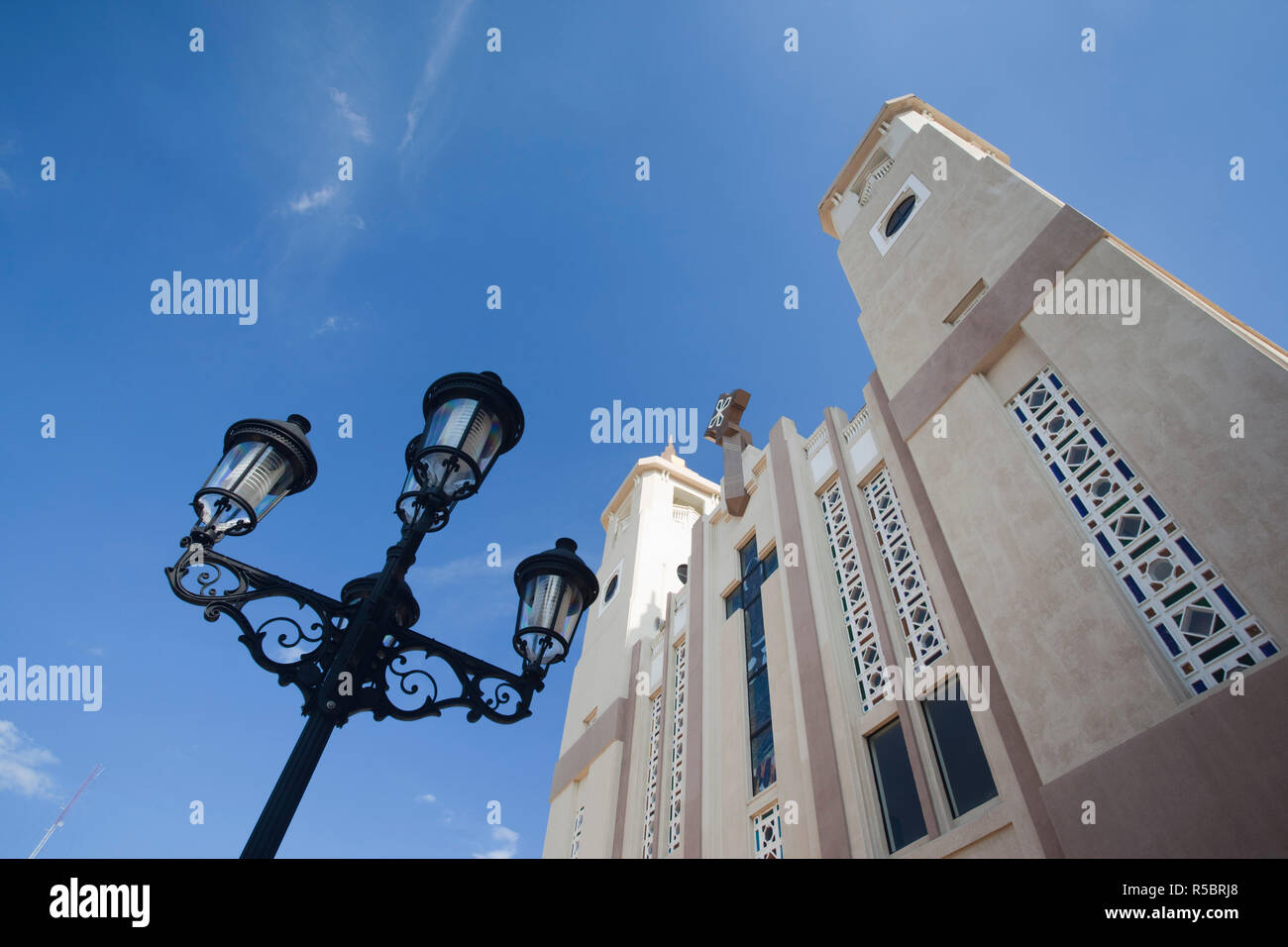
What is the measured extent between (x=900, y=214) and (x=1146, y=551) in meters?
6.72

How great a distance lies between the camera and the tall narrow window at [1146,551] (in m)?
4.47

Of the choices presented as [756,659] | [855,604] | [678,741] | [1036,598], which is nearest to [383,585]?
[1036,598]

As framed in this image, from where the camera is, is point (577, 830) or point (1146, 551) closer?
point (1146, 551)

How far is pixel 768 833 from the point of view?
26.4 ft

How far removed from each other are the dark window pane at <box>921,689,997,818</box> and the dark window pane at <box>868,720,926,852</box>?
1.09 ft

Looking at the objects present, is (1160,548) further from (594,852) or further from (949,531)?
(594,852)

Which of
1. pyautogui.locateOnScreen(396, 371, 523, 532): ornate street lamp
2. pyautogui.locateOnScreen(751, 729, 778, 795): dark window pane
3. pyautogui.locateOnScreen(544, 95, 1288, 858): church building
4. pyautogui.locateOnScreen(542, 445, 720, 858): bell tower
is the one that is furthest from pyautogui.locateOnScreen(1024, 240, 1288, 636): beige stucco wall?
pyautogui.locateOnScreen(542, 445, 720, 858): bell tower

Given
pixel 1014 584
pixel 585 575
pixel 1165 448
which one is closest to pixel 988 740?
pixel 1014 584

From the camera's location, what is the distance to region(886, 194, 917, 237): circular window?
32.8 feet

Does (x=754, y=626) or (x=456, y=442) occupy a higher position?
(x=754, y=626)

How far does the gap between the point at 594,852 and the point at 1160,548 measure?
9.43 metres

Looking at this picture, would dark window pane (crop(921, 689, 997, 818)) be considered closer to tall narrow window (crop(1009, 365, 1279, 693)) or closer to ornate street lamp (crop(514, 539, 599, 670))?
tall narrow window (crop(1009, 365, 1279, 693))

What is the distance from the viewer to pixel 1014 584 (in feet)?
18.7

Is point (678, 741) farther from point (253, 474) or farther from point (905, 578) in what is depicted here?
point (253, 474)
